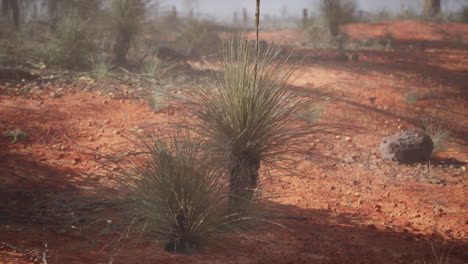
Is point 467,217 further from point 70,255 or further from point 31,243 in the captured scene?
point 31,243

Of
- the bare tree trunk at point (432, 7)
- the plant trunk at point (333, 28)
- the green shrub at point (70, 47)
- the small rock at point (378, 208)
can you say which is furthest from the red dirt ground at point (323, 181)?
the bare tree trunk at point (432, 7)

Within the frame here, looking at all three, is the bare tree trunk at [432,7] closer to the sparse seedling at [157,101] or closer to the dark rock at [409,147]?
the dark rock at [409,147]

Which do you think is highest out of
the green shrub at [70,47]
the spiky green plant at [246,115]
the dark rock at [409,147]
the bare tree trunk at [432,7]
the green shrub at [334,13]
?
the bare tree trunk at [432,7]

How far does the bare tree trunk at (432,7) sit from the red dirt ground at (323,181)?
37.7 ft

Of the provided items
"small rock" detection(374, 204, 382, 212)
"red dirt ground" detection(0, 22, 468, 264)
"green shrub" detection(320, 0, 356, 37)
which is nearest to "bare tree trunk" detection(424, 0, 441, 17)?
"green shrub" detection(320, 0, 356, 37)

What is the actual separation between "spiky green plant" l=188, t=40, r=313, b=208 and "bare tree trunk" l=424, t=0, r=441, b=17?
60.6 ft

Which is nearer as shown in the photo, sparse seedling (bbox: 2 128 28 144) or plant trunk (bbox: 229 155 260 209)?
plant trunk (bbox: 229 155 260 209)

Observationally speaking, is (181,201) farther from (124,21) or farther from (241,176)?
(124,21)

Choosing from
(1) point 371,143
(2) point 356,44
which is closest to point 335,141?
(1) point 371,143

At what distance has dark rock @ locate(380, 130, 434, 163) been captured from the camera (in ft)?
15.3

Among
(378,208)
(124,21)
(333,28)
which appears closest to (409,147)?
(378,208)

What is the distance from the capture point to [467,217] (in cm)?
314

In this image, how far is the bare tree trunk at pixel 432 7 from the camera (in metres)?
17.6

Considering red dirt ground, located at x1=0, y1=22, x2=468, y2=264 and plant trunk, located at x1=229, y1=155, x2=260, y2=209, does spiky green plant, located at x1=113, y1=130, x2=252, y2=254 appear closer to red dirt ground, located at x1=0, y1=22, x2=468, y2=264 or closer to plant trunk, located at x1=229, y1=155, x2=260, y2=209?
red dirt ground, located at x1=0, y1=22, x2=468, y2=264
